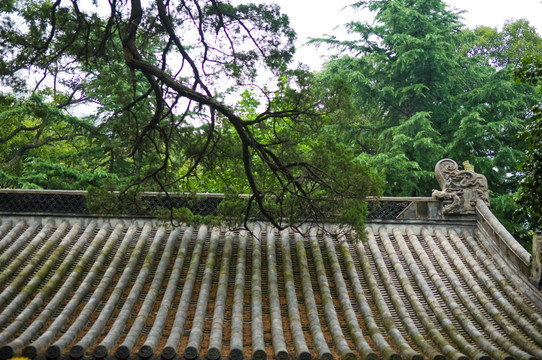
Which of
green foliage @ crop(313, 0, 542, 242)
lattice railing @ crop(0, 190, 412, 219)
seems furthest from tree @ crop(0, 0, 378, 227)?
green foliage @ crop(313, 0, 542, 242)

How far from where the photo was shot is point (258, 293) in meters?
6.33

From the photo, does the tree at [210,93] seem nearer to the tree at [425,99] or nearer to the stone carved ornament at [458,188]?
the stone carved ornament at [458,188]

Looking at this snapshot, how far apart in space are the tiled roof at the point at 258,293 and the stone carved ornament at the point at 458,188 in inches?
9.4

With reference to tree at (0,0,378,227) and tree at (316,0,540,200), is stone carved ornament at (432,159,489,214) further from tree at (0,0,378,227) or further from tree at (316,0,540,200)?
tree at (316,0,540,200)

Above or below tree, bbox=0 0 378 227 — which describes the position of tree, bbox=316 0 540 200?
above

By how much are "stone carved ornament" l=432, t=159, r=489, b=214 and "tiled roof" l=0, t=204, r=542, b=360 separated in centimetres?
24

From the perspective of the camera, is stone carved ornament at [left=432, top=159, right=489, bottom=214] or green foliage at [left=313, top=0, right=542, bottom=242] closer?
stone carved ornament at [left=432, top=159, right=489, bottom=214]

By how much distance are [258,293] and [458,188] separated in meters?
3.61

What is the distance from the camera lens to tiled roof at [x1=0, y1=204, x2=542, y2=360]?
5.32m

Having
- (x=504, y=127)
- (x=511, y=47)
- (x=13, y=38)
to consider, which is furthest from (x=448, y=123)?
(x=13, y=38)

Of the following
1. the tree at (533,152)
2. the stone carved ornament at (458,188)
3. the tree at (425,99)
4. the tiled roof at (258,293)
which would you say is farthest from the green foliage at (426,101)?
the tree at (533,152)

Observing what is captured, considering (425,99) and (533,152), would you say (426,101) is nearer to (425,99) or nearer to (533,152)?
(425,99)

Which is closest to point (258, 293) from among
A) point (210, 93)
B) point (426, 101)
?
point (210, 93)

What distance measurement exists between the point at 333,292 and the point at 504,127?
10.7m
